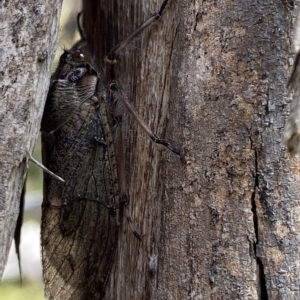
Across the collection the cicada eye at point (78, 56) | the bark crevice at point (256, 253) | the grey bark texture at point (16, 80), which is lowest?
the bark crevice at point (256, 253)

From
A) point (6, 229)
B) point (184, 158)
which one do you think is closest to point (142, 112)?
point (184, 158)

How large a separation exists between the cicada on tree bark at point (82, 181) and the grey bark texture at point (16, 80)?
591 mm

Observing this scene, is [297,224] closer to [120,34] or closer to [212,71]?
[212,71]

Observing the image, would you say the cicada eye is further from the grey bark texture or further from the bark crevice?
the bark crevice

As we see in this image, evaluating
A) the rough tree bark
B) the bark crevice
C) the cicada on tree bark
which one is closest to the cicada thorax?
the cicada on tree bark

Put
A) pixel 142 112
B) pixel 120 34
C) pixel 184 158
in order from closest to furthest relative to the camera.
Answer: pixel 184 158 < pixel 142 112 < pixel 120 34

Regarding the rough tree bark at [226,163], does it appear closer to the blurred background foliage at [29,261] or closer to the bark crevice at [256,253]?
the bark crevice at [256,253]

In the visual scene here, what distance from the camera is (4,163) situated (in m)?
2.34

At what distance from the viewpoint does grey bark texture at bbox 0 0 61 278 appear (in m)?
2.34

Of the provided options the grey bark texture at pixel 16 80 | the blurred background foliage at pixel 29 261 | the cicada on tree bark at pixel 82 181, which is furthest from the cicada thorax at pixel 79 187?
the blurred background foliage at pixel 29 261

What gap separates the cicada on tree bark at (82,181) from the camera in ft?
9.69

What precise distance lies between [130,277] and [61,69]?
1.18 m

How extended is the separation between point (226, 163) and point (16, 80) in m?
0.90

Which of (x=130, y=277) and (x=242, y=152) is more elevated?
(x=242, y=152)
